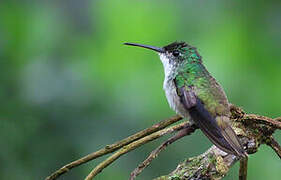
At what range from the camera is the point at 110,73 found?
13.4 ft

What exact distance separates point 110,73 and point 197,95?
0.87 m

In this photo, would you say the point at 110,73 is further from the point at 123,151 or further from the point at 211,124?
the point at 123,151

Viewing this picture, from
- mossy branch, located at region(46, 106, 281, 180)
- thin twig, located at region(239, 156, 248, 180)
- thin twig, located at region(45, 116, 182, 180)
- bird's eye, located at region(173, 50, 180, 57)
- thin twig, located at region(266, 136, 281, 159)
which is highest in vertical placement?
bird's eye, located at region(173, 50, 180, 57)

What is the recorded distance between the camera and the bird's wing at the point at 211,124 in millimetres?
2510

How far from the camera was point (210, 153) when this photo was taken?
8.34ft

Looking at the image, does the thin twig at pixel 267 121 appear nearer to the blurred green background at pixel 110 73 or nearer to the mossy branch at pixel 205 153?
the mossy branch at pixel 205 153

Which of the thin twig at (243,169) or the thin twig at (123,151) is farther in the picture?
the thin twig at (243,169)

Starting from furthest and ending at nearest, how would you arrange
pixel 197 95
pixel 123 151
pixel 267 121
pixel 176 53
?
1. pixel 176 53
2. pixel 197 95
3. pixel 267 121
4. pixel 123 151

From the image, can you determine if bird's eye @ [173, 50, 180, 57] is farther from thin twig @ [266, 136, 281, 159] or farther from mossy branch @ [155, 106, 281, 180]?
thin twig @ [266, 136, 281, 159]

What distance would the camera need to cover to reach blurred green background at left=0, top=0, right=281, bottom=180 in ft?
11.8

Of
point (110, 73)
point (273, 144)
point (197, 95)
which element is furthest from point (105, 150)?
point (110, 73)

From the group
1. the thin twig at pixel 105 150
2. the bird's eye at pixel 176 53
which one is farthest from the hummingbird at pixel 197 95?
the thin twig at pixel 105 150

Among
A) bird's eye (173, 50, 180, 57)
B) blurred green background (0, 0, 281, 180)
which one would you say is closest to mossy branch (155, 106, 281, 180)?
blurred green background (0, 0, 281, 180)

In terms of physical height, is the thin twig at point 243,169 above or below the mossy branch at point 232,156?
below
